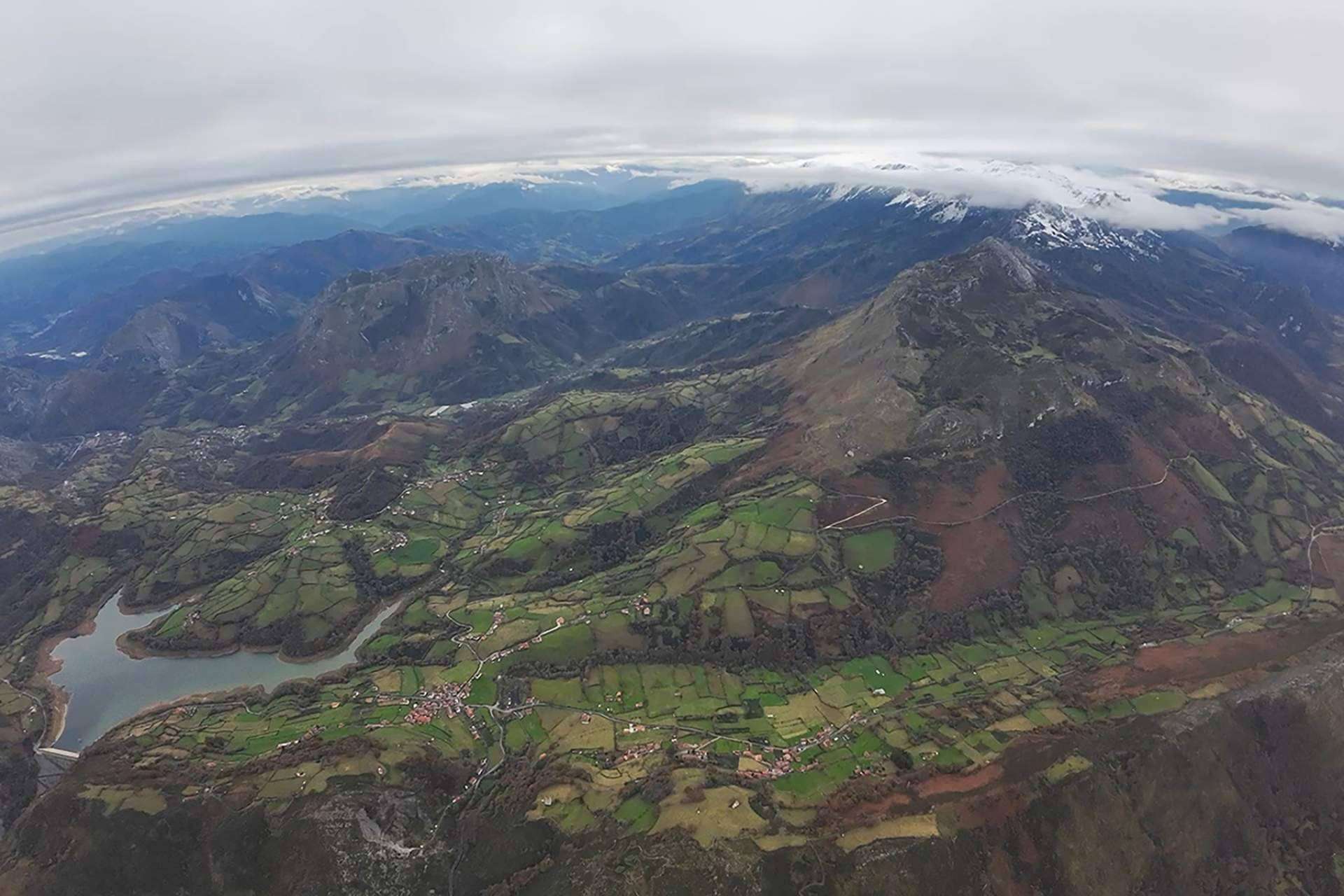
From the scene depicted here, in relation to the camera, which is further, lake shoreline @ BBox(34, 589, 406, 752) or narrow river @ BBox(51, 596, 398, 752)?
narrow river @ BBox(51, 596, 398, 752)

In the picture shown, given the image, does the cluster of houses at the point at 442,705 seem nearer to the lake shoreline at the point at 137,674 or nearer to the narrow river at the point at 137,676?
the lake shoreline at the point at 137,674

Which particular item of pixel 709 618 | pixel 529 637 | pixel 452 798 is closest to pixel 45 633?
pixel 529 637

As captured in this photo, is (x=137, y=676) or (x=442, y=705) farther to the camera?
(x=137, y=676)

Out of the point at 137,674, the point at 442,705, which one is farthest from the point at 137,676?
the point at 442,705

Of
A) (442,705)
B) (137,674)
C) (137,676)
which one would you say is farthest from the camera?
(137,674)

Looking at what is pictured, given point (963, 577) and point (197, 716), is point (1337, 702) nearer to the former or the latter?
point (963, 577)

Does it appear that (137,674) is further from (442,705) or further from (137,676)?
(442,705)

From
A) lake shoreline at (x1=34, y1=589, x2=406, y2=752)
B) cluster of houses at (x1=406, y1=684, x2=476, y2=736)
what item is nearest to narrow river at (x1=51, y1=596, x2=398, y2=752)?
lake shoreline at (x1=34, y1=589, x2=406, y2=752)

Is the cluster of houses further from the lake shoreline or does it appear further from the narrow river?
the narrow river

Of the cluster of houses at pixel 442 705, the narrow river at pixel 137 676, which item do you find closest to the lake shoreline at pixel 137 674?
the narrow river at pixel 137 676
